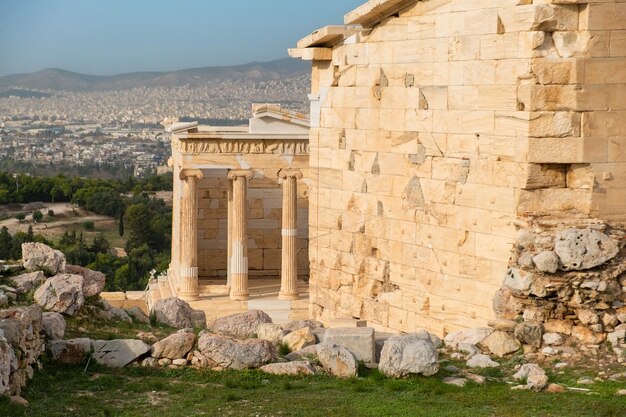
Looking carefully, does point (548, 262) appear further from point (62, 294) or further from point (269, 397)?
point (62, 294)

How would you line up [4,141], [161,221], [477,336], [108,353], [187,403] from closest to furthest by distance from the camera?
[187,403] < [108,353] < [477,336] < [161,221] < [4,141]

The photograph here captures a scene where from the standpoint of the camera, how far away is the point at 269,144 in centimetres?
3066

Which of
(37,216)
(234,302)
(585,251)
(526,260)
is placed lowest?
(37,216)

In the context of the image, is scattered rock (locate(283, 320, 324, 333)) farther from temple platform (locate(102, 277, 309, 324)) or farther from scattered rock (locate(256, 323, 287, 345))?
temple platform (locate(102, 277, 309, 324))

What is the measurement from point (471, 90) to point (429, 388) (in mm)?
4453

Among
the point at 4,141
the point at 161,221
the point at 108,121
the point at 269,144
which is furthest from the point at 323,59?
the point at 108,121

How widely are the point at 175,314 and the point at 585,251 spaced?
539 centimetres

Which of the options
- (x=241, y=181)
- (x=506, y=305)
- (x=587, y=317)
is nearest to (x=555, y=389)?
(x=587, y=317)

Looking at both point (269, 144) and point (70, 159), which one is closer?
point (269, 144)

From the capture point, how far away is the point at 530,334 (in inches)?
563

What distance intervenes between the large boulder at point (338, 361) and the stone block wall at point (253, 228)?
18.7 m

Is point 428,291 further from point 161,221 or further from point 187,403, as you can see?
point 161,221

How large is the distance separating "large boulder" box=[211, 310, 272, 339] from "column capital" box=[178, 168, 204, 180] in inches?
577

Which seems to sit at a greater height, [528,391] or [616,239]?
[616,239]
